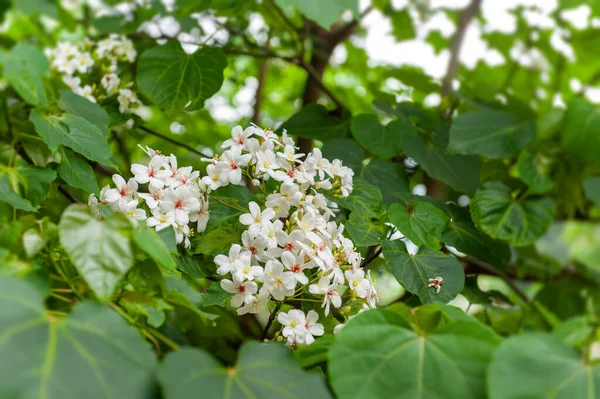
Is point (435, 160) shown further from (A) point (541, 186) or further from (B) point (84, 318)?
(B) point (84, 318)

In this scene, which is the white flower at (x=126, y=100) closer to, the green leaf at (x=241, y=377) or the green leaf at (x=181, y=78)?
the green leaf at (x=181, y=78)

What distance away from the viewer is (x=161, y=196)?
81 centimetres

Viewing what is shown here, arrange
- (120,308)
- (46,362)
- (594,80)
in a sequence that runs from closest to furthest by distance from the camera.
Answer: (46,362)
(120,308)
(594,80)

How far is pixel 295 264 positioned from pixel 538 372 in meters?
0.32

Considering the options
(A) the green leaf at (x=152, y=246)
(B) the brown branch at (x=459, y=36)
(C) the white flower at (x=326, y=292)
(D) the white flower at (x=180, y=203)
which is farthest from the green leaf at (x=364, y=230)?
(B) the brown branch at (x=459, y=36)

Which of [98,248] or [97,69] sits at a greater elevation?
[98,248]

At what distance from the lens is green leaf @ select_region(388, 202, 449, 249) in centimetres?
94

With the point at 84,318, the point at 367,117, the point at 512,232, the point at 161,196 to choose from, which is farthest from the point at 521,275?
the point at 84,318

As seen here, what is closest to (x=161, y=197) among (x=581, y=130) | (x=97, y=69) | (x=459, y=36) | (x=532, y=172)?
(x=97, y=69)

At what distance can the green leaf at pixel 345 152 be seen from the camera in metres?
1.15

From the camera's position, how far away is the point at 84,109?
3.59 ft

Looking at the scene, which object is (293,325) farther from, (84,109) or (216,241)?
(84,109)

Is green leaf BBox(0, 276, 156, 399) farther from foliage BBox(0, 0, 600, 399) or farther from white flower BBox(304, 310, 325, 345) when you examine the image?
white flower BBox(304, 310, 325, 345)

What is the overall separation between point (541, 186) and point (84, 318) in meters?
1.06
